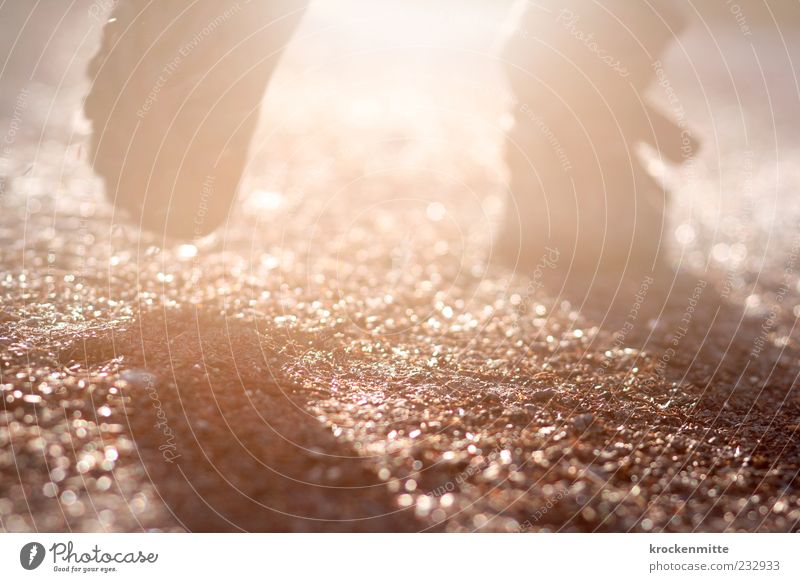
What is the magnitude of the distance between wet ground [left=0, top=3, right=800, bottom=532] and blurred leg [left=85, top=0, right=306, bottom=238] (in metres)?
0.13

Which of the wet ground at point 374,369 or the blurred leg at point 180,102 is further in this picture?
the blurred leg at point 180,102

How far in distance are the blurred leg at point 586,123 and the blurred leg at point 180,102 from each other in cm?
91

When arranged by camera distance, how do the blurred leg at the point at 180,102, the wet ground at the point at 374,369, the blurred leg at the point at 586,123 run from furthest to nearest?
the blurred leg at the point at 586,123
the blurred leg at the point at 180,102
the wet ground at the point at 374,369

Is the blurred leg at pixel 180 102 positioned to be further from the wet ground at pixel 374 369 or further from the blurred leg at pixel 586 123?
the blurred leg at pixel 586 123

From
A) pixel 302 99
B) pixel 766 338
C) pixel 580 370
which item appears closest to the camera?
pixel 580 370

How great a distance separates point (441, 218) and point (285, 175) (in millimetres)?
725

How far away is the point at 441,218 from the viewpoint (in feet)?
8.26

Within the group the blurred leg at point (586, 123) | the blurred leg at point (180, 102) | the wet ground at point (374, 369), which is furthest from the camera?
the blurred leg at point (586, 123)

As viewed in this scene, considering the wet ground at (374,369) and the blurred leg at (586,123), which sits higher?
the blurred leg at (586,123)

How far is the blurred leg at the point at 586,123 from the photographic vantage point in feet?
7.97

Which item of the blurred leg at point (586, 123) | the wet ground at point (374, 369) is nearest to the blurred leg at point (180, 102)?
the wet ground at point (374, 369)

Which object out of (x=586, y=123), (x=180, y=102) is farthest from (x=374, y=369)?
(x=586, y=123)
